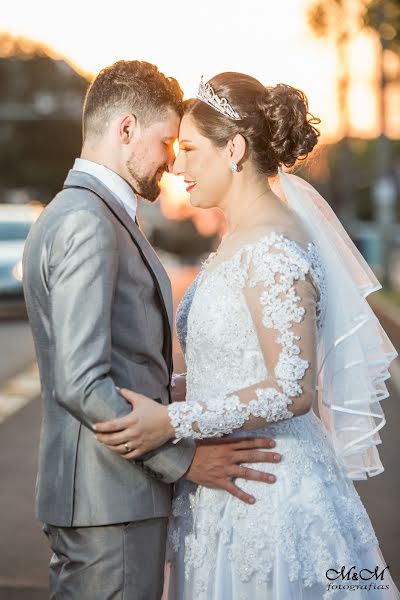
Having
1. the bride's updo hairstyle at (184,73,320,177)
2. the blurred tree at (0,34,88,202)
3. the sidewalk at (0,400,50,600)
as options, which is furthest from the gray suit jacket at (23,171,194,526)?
the blurred tree at (0,34,88,202)

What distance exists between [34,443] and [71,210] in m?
6.24

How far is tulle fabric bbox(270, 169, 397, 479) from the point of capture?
3467 millimetres

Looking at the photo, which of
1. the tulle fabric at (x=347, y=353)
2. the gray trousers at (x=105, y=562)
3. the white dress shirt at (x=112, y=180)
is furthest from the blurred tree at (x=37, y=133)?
the gray trousers at (x=105, y=562)

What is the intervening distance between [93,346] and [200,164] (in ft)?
2.80

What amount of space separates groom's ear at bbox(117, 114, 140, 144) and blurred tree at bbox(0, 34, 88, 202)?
5699 centimetres

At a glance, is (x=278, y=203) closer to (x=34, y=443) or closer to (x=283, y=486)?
(x=283, y=486)

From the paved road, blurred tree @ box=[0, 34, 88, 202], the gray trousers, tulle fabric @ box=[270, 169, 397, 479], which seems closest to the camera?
the gray trousers

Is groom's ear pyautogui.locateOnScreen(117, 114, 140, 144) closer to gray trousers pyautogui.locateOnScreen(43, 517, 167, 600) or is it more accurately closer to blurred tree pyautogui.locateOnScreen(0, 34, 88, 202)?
gray trousers pyautogui.locateOnScreen(43, 517, 167, 600)

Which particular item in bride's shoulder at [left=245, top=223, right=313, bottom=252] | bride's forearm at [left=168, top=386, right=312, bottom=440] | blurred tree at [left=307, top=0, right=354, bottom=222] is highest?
bride's shoulder at [left=245, top=223, right=313, bottom=252]

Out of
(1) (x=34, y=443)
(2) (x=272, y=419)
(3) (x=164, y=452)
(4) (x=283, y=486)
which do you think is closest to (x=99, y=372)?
(3) (x=164, y=452)

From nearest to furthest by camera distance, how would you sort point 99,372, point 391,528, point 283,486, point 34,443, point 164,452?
point 99,372
point 164,452
point 283,486
point 391,528
point 34,443

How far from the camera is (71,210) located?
2.87m

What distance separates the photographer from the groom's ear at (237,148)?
3330 mm

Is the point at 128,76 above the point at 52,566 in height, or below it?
above
